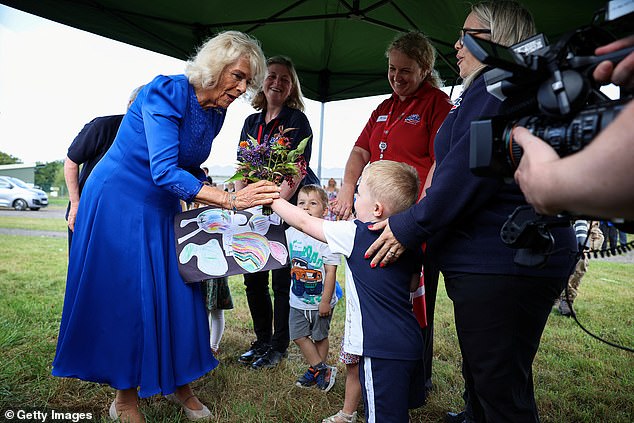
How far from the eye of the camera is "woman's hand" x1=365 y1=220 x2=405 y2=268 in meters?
1.79

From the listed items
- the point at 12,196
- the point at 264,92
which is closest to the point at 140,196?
the point at 264,92

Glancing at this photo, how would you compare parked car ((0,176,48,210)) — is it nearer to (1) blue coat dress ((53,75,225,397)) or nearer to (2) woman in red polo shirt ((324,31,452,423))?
(1) blue coat dress ((53,75,225,397))

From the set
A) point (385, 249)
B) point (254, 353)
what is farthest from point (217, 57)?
point (254, 353)

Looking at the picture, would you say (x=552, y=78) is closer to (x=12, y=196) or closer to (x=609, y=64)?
(x=609, y=64)

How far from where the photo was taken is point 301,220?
2.11m

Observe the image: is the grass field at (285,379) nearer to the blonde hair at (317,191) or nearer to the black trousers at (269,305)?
the black trousers at (269,305)

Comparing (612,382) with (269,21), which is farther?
(269,21)

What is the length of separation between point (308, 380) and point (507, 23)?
8.20 ft

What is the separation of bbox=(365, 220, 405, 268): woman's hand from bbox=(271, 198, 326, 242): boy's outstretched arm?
262 mm

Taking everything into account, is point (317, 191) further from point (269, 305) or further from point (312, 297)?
point (269, 305)

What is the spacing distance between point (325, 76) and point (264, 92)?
2.53 meters

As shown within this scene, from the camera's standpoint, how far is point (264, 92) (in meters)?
3.63

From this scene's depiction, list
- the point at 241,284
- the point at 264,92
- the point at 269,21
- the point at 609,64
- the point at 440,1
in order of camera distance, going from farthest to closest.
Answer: the point at 241,284, the point at 269,21, the point at 440,1, the point at 264,92, the point at 609,64

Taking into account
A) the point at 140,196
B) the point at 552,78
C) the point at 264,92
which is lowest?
the point at 140,196
